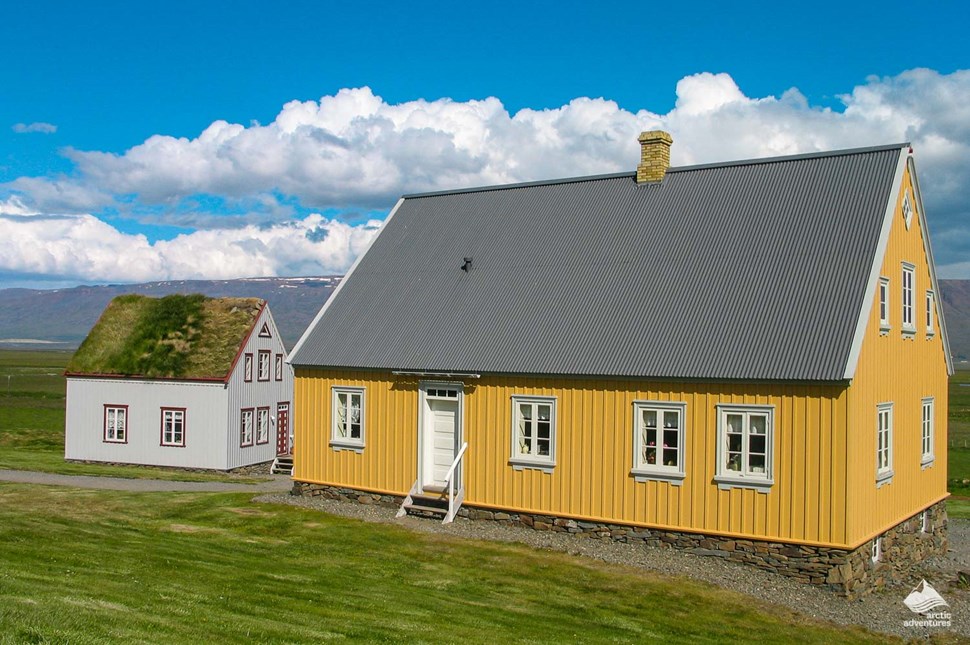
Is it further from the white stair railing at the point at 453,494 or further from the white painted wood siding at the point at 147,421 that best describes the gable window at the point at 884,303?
the white painted wood siding at the point at 147,421

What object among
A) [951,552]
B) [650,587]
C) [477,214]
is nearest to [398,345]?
[477,214]

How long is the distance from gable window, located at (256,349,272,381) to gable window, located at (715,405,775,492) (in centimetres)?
2570

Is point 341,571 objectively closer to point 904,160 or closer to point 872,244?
point 872,244

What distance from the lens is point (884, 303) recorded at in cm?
2103

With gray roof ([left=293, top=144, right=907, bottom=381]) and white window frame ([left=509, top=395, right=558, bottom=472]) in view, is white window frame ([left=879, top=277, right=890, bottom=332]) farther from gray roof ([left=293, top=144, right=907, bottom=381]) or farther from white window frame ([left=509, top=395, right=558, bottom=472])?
white window frame ([left=509, top=395, right=558, bottom=472])

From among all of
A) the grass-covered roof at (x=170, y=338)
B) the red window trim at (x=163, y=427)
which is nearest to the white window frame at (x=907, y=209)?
the grass-covered roof at (x=170, y=338)

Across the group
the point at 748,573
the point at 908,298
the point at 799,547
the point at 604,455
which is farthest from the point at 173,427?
the point at 908,298

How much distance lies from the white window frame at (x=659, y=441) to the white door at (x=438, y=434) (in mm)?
4980

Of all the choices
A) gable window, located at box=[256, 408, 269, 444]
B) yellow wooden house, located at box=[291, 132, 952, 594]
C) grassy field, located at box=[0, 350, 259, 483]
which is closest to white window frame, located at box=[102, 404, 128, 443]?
grassy field, located at box=[0, 350, 259, 483]

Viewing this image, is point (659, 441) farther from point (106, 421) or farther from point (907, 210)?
point (106, 421)

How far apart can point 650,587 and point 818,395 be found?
4989 millimetres

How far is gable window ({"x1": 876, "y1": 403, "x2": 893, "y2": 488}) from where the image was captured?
20405 mm

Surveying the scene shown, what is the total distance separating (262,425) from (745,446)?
26562 mm

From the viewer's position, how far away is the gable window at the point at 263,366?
41.2 meters
